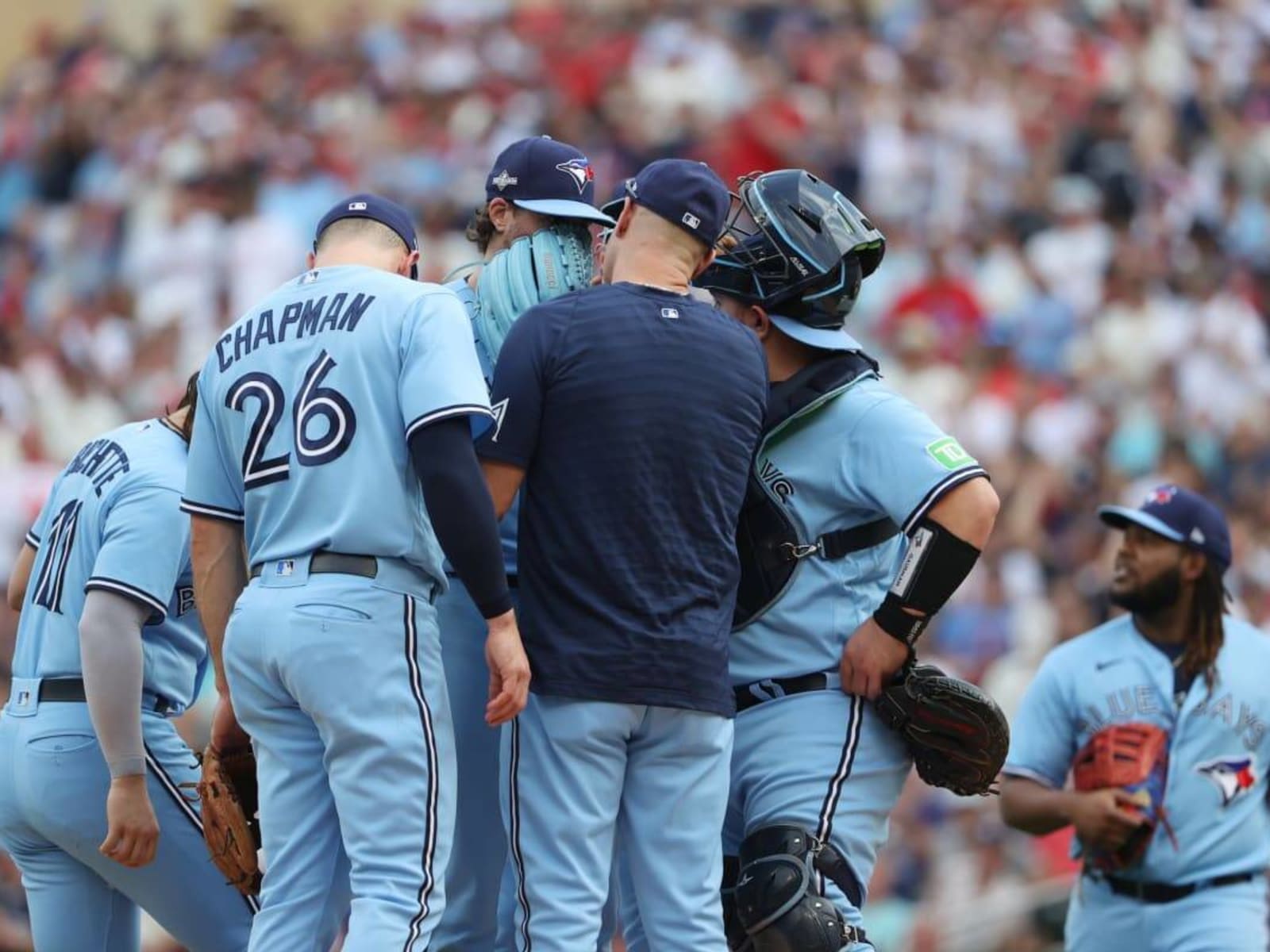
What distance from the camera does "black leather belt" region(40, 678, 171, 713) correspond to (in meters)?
5.52

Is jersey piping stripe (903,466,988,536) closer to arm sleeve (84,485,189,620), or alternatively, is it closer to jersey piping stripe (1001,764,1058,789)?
arm sleeve (84,485,189,620)

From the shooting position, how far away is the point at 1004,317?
1507 centimetres

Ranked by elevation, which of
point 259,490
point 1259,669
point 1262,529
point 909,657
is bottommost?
point 1262,529

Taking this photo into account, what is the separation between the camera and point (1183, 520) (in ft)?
23.7

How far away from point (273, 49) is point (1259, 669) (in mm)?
14689

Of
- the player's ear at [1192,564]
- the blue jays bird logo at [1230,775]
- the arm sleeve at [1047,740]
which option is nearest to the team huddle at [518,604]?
the arm sleeve at [1047,740]

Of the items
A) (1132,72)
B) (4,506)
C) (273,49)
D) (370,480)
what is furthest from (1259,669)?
(273,49)

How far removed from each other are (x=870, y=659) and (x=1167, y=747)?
7.02 feet

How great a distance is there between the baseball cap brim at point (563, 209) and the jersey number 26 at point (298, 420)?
826 mm

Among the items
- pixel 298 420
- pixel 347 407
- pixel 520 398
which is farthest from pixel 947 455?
pixel 298 420

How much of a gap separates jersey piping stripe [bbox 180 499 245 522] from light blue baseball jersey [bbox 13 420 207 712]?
300 millimetres

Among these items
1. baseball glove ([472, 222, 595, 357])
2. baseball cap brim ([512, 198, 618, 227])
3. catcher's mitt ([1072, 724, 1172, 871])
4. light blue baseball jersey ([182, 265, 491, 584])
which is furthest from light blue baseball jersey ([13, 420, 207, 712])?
catcher's mitt ([1072, 724, 1172, 871])

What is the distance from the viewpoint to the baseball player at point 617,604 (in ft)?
16.0

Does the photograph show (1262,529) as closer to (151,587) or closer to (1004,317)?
(1004,317)
